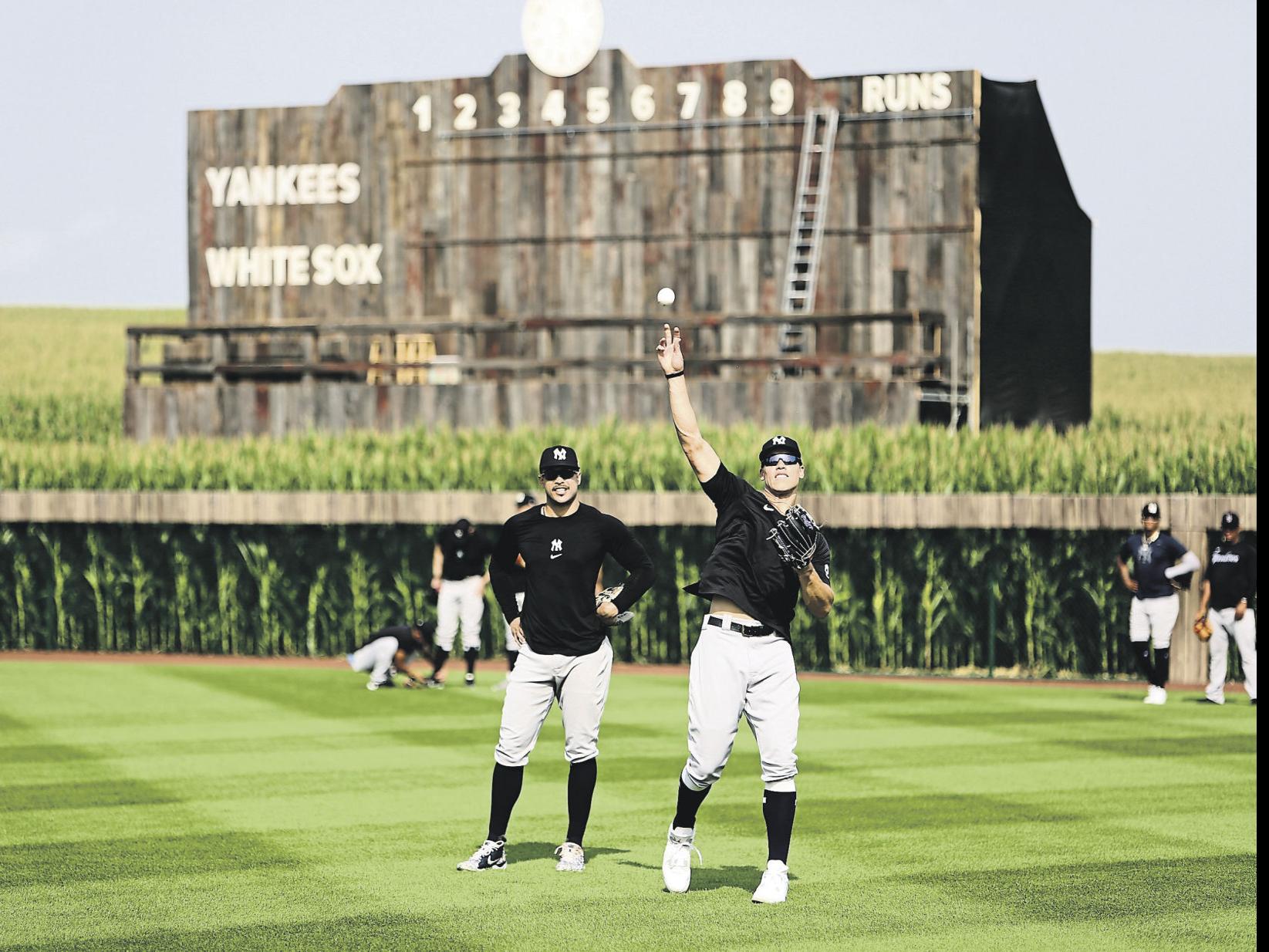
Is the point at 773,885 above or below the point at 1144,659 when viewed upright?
below

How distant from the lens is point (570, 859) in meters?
9.50

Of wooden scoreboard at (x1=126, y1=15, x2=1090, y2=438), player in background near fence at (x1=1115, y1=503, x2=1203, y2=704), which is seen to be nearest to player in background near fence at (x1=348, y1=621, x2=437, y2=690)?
player in background near fence at (x1=1115, y1=503, x2=1203, y2=704)

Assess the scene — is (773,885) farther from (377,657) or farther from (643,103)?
(643,103)

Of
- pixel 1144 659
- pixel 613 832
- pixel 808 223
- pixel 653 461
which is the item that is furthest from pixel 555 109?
pixel 613 832

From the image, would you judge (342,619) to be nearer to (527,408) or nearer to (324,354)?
(527,408)

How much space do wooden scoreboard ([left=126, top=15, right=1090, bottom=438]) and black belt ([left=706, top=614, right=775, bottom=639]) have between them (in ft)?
66.6


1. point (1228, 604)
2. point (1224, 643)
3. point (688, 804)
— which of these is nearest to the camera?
point (688, 804)

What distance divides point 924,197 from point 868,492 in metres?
10.5

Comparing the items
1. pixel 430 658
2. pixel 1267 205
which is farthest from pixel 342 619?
pixel 1267 205

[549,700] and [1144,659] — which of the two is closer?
[549,700]

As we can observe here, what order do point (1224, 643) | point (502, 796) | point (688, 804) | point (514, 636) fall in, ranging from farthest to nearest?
point (1224, 643) < point (514, 636) < point (502, 796) < point (688, 804)

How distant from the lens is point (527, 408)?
31172 millimetres

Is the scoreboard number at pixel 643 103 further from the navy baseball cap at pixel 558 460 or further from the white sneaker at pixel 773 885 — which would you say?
the white sneaker at pixel 773 885

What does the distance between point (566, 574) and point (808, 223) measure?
23881 mm
